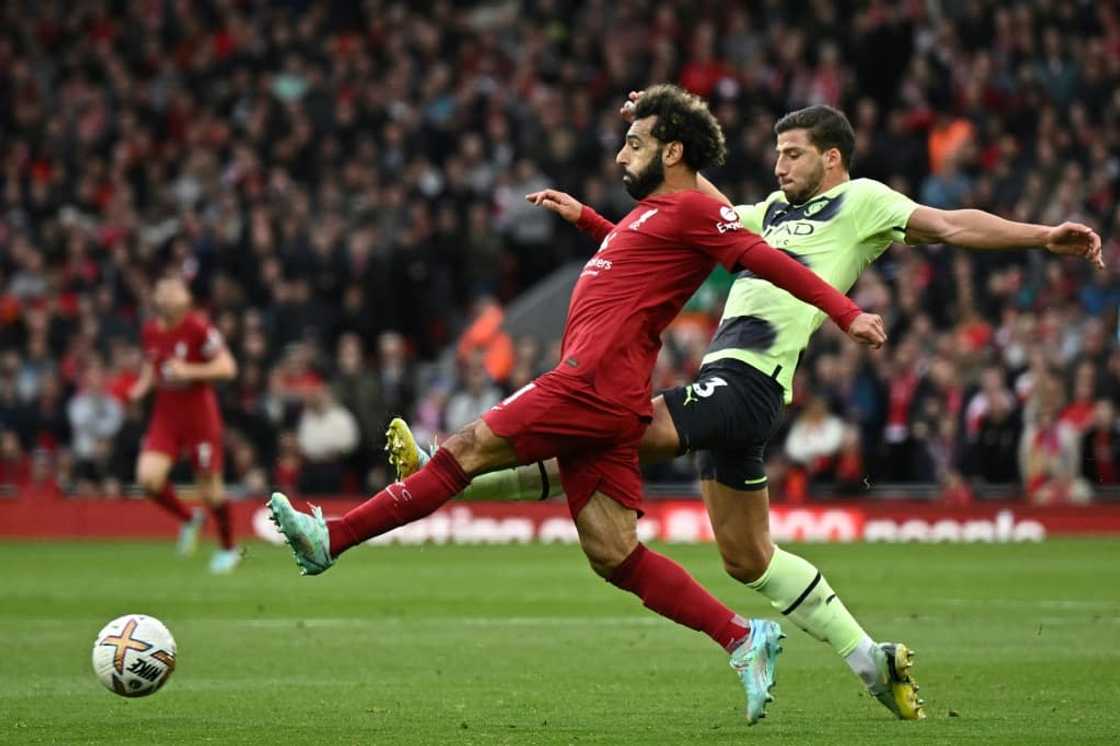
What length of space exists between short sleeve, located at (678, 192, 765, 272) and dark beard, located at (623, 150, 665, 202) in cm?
25

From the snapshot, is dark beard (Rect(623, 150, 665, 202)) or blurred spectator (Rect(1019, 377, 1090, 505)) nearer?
dark beard (Rect(623, 150, 665, 202))

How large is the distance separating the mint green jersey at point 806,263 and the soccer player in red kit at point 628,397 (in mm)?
492

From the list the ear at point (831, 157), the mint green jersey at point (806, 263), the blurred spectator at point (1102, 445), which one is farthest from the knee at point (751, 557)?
the blurred spectator at point (1102, 445)

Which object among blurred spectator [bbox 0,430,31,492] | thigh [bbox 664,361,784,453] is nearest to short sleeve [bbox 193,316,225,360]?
blurred spectator [bbox 0,430,31,492]

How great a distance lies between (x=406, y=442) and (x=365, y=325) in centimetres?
1634

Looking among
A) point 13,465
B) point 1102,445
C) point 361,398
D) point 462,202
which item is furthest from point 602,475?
point 462,202

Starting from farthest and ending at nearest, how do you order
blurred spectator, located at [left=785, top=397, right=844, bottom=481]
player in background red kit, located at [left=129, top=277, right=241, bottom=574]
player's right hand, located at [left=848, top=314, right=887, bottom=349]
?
blurred spectator, located at [left=785, top=397, right=844, bottom=481]
player in background red kit, located at [left=129, top=277, right=241, bottom=574]
player's right hand, located at [left=848, top=314, right=887, bottom=349]

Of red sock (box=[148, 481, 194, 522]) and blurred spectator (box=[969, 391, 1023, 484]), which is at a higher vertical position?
red sock (box=[148, 481, 194, 522])

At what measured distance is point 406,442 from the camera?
8742 millimetres

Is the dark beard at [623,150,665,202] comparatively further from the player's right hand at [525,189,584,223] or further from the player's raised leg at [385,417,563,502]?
the player's raised leg at [385,417,563,502]

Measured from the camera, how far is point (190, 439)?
18391mm

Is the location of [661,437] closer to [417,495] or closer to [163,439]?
[417,495]

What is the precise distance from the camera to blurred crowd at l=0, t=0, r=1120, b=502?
881 inches

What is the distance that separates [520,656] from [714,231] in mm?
3808
